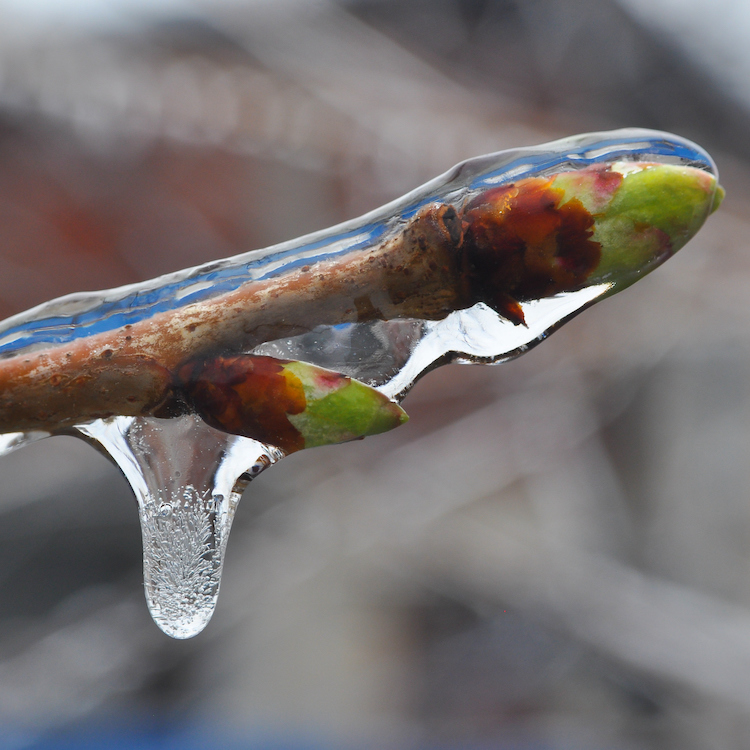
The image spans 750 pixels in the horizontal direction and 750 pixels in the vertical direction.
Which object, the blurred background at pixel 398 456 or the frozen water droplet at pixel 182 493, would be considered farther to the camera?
the blurred background at pixel 398 456

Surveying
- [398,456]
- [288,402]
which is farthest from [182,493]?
[398,456]

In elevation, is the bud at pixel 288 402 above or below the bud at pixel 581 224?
below

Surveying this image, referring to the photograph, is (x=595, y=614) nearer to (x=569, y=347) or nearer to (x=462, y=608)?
(x=462, y=608)

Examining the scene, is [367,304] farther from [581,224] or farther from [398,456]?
[398,456]

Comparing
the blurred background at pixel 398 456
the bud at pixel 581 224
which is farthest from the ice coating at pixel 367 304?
the blurred background at pixel 398 456

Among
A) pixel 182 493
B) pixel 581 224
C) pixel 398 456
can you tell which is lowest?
pixel 398 456

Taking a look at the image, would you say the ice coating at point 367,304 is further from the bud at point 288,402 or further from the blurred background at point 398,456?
the blurred background at point 398,456

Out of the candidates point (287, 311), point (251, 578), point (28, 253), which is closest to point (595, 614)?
point (251, 578)
